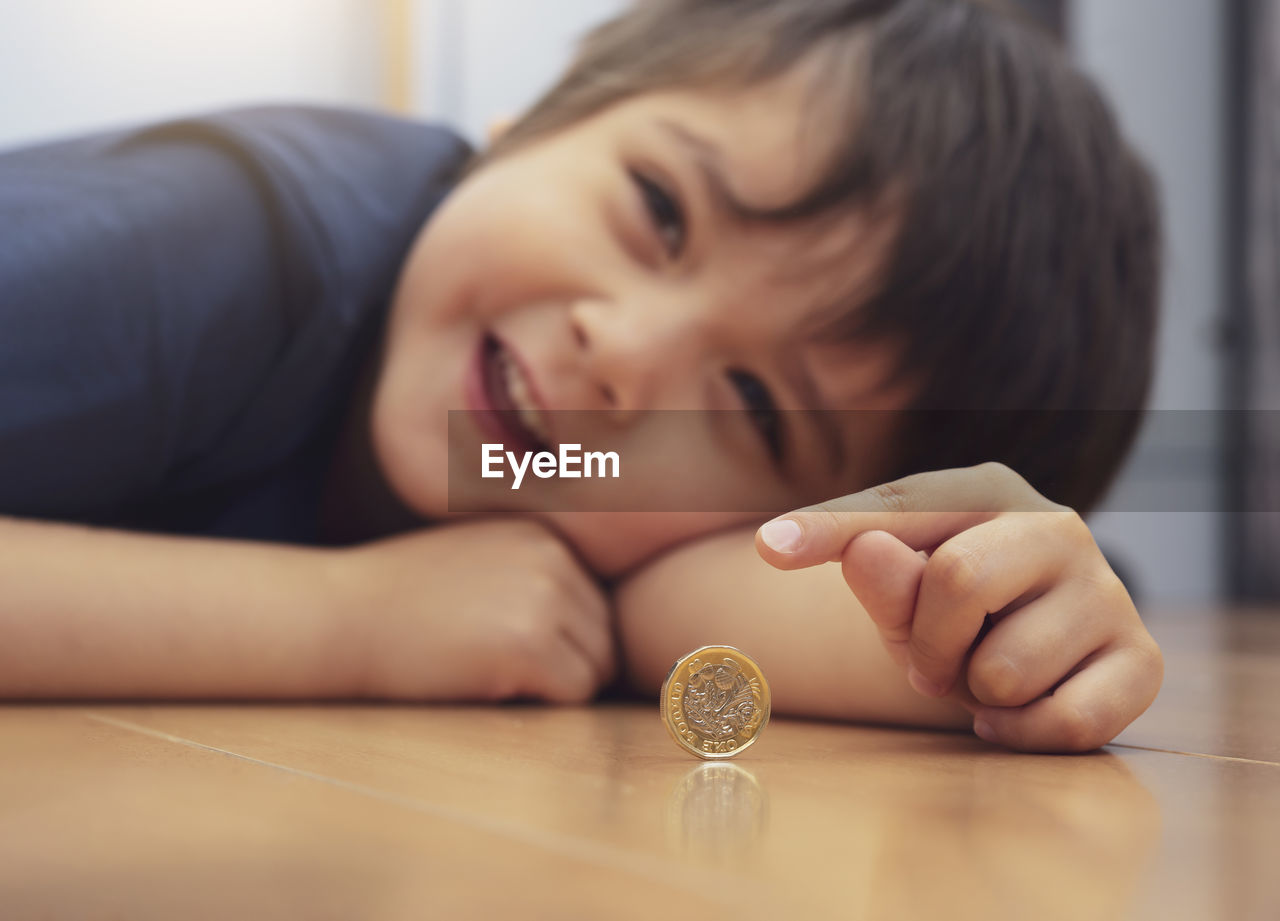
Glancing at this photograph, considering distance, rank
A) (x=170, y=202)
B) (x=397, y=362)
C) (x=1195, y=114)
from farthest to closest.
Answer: (x=1195, y=114) → (x=397, y=362) → (x=170, y=202)

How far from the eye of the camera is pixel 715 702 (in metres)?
0.40

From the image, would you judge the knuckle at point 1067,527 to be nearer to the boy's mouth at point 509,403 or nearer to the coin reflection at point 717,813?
the coin reflection at point 717,813

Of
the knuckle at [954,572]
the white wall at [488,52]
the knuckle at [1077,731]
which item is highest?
the white wall at [488,52]

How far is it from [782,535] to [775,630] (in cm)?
20

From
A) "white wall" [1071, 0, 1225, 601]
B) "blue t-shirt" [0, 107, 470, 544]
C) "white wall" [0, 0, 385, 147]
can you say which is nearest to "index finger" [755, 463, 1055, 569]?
"blue t-shirt" [0, 107, 470, 544]

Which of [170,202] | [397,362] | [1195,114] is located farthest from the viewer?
[1195,114]

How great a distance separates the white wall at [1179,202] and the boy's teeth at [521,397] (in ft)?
6.15

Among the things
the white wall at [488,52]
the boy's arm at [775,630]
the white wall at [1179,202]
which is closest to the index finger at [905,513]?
→ the boy's arm at [775,630]

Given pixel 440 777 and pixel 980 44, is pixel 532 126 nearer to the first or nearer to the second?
pixel 980 44

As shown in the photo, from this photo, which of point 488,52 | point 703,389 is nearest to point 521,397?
point 703,389

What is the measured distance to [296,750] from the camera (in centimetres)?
40

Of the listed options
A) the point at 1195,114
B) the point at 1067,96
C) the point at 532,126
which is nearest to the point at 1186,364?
the point at 1195,114

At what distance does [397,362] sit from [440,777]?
0.45m

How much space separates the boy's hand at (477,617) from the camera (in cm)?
58
